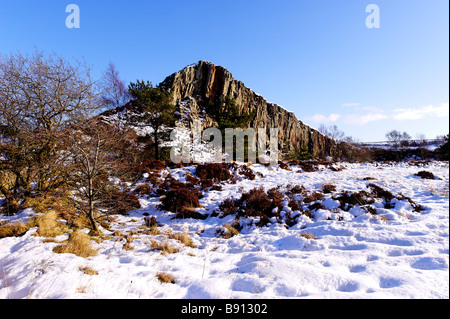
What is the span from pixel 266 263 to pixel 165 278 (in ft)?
6.04

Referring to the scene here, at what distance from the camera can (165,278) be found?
→ 288cm

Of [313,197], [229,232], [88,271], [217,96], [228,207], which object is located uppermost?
[217,96]

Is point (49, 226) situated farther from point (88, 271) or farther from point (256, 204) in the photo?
point (256, 204)

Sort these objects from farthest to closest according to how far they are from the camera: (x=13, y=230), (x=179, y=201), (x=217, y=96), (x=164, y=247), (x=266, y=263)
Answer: (x=217, y=96) < (x=179, y=201) < (x=13, y=230) < (x=164, y=247) < (x=266, y=263)

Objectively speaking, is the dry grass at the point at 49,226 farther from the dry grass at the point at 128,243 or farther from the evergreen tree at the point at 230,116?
the evergreen tree at the point at 230,116

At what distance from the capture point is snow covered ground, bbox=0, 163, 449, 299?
→ 2.53 meters

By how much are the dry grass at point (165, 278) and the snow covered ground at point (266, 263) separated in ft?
0.24

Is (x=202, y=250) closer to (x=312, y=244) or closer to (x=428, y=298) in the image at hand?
(x=312, y=244)

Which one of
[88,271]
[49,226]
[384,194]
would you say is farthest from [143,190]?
[384,194]

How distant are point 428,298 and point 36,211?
389 inches

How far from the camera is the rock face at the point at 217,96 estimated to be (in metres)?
32.6

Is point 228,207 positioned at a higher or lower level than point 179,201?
lower

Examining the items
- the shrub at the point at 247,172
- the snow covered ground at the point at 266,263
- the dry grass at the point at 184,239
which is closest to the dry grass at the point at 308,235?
the snow covered ground at the point at 266,263

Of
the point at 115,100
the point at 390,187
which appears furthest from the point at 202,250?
the point at 115,100
